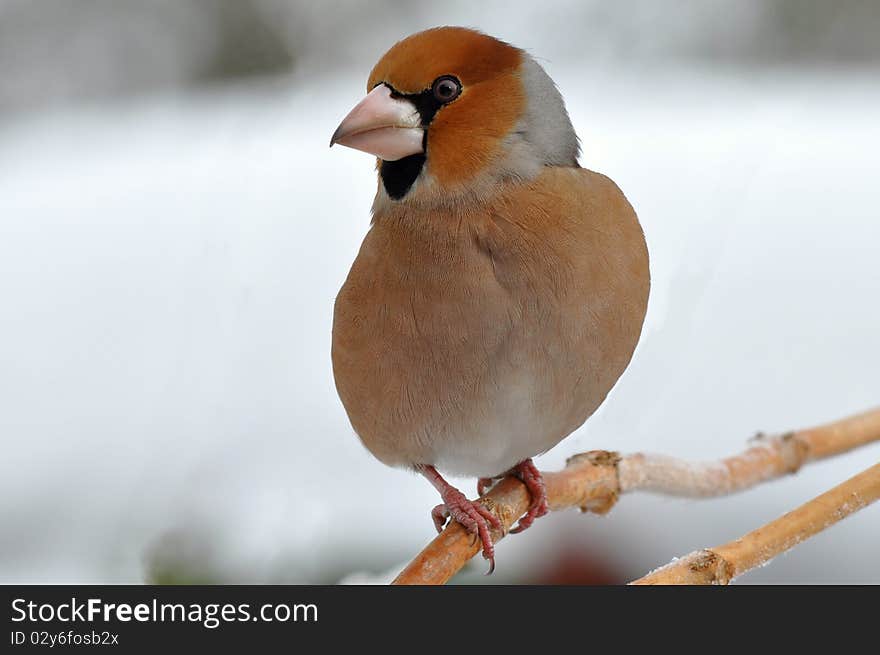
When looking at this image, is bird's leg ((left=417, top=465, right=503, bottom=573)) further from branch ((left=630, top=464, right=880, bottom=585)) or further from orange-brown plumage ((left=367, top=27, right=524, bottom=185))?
orange-brown plumage ((left=367, top=27, right=524, bottom=185))

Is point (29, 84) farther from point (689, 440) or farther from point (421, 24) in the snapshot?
point (689, 440)

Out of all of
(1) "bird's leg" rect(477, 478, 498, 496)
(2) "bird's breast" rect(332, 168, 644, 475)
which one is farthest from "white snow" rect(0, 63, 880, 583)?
(2) "bird's breast" rect(332, 168, 644, 475)

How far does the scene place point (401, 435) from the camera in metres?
1.13

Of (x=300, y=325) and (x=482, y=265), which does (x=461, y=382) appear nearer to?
(x=482, y=265)

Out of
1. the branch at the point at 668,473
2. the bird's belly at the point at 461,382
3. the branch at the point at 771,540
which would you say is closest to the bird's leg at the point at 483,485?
the branch at the point at 668,473

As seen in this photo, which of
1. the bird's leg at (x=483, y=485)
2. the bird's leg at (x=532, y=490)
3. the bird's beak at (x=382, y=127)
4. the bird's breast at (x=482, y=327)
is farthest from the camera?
the bird's leg at (x=483, y=485)

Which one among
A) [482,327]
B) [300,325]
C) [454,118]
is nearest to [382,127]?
[454,118]

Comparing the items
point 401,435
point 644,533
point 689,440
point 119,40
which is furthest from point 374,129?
point 119,40

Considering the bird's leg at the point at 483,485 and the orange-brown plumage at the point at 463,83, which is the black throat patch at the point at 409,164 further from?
the bird's leg at the point at 483,485

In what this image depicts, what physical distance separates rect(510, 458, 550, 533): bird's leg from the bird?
0.10 m

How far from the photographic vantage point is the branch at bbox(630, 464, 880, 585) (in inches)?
38.7

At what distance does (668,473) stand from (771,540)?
0.77ft

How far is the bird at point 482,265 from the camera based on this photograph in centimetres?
100
